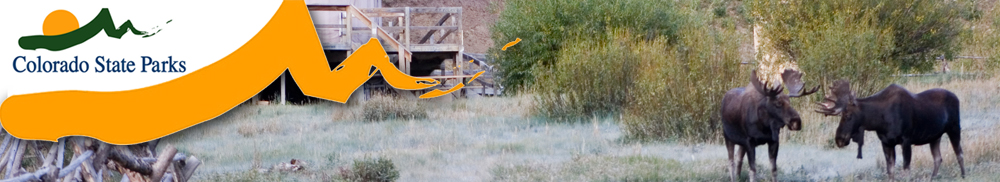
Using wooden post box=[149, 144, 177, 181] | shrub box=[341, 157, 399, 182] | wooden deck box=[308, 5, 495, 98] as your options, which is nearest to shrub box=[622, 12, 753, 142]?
shrub box=[341, 157, 399, 182]

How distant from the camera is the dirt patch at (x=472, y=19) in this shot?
147ft

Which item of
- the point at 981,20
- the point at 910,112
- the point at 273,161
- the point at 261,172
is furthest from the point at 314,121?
the point at 981,20

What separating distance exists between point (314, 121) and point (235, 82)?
10297 millimetres

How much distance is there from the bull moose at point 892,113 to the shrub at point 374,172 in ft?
11.7

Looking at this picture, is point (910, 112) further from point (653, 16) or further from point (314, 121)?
point (653, 16)

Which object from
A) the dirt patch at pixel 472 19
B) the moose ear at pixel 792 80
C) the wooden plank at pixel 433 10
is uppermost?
the dirt patch at pixel 472 19

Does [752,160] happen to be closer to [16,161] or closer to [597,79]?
[16,161]

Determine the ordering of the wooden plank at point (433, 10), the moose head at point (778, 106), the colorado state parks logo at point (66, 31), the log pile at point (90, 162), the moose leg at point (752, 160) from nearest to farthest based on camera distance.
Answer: the colorado state parks logo at point (66, 31) < the log pile at point (90, 162) < the moose head at point (778, 106) < the moose leg at point (752, 160) < the wooden plank at point (433, 10)

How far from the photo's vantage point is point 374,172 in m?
7.38

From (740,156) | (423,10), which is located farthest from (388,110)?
(740,156)

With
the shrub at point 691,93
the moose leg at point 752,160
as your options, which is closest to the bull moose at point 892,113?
the moose leg at point 752,160

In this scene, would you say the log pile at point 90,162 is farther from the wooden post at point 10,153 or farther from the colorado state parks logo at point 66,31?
the colorado state parks logo at point 66,31

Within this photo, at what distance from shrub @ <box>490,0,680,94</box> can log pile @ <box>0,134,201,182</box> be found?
15930 millimetres

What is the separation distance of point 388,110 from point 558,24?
9.03 meters
